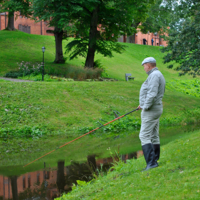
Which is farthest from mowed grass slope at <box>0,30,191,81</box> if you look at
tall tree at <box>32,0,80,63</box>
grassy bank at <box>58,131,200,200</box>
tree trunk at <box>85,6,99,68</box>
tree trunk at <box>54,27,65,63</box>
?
grassy bank at <box>58,131,200,200</box>

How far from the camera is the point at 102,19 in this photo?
85.6 ft

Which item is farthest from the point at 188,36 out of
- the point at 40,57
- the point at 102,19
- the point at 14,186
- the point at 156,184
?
the point at 40,57

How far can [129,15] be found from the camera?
2417cm

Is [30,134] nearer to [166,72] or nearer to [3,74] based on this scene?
[3,74]

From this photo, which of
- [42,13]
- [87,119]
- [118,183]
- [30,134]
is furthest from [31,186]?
[42,13]

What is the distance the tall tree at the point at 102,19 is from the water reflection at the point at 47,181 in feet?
57.1

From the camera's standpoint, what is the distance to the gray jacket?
559 centimetres

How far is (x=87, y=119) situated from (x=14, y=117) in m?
3.53

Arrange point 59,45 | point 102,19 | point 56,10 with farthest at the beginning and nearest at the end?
1. point 59,45
2. point 102,19
3. point 56,10

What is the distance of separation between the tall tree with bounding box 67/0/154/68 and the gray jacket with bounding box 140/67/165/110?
61.3ft

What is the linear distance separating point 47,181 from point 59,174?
59 cm

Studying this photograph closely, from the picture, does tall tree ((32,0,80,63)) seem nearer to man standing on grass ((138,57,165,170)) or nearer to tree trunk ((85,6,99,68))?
tree trunk ((85,6,99,68))

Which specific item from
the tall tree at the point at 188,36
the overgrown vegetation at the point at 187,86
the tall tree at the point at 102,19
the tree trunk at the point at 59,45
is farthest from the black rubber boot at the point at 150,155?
the tree trunk at the point at 59,45

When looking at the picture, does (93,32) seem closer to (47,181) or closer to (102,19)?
(102,19)
